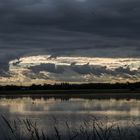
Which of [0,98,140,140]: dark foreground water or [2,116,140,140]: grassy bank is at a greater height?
[2,116,140,140]: grassy bank

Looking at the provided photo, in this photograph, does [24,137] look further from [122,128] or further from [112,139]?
[122,128]

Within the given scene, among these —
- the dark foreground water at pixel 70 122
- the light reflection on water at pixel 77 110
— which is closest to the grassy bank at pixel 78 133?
the dark foreground water at pixel 70 122

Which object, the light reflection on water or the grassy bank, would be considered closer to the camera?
the grassy bank

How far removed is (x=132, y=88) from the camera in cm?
19825

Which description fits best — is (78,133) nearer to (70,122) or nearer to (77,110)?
(70,122)

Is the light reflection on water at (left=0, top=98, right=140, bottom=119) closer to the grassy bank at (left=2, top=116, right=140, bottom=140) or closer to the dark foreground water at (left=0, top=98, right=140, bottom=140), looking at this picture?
the dark foreground water at (left=0, top=98, right=140, bottom=140)

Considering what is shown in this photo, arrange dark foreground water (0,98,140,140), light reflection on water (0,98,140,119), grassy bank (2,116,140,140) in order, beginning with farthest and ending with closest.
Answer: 1. light reflection on water (0,98,140,119)
2. dark foreground water (0,98,140,140)
3. grassy bank (2,116,140,140)

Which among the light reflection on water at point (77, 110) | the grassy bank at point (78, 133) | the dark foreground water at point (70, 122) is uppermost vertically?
the grassy bank at point (78, 133)

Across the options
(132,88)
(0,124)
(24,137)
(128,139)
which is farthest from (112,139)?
(132,88)

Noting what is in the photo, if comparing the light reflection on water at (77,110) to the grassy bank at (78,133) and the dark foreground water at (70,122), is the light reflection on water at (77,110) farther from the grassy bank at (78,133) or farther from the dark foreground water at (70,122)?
the grassy bank at (78,133)

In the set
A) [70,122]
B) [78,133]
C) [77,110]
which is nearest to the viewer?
[78,133]

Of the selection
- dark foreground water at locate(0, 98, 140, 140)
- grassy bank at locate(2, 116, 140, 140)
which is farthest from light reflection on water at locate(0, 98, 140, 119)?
grassy bank at locate(2, 116, 140, 140)

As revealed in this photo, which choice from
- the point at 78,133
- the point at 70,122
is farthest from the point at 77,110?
the point at 78,133

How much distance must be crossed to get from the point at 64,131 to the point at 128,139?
8.20 meters
